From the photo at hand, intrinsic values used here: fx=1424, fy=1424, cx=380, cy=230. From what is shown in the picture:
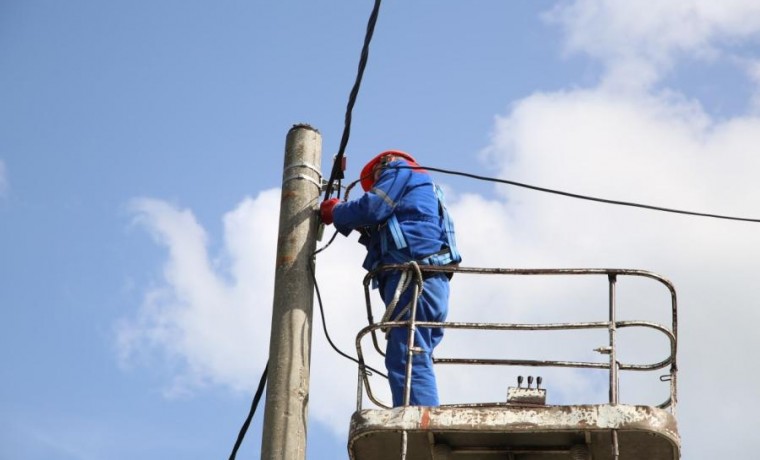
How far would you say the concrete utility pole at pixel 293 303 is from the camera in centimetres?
892

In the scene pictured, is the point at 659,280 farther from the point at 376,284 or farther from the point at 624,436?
the point at 376,284

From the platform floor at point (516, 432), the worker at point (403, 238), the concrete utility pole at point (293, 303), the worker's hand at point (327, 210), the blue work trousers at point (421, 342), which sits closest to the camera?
the platform floor at point (516, 432)

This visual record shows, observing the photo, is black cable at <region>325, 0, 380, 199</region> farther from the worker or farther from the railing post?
the railing post

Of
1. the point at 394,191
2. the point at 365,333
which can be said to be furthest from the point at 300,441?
the point at 394,191

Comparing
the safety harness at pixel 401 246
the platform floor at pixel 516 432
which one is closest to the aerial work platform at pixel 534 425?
the platform floor at pixel 516 432

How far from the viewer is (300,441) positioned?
29.2 feet

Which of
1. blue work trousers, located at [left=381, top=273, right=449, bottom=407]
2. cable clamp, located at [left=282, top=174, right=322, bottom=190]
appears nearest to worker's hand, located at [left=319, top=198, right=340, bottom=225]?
cable clamp, located at [left=282, top=174, right=322, bottom=190]

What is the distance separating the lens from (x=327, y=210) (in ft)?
32.8

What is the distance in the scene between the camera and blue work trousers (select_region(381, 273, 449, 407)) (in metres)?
9.27

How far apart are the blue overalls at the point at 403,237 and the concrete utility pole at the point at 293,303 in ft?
0.92

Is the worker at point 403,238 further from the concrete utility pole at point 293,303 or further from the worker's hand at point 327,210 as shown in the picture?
the concrete utility pole at point 293,303

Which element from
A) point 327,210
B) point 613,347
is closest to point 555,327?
point 613,347

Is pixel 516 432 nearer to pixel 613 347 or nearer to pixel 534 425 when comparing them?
pixel 534 425

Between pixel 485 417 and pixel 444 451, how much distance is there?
47cm
